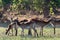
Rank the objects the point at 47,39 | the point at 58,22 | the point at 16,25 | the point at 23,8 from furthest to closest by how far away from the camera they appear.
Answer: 1. the point at 23,8
2. the point at 58,22
3. the point at 16,25
4. the point at 47,39

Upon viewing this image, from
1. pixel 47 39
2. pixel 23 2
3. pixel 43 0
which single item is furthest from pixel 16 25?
pixel 23 2

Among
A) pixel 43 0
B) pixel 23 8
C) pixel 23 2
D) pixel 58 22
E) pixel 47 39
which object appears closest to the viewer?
pixel 47 39

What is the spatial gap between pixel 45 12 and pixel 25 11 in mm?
4502

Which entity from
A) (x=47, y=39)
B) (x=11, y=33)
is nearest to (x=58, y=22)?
(x=11, y=33)

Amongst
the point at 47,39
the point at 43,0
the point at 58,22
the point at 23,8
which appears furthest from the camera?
the point at 23,8

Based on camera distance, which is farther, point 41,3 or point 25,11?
point 25,11

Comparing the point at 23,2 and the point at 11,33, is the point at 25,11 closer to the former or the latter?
the point at 23,2

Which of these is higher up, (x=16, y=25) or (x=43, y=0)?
(x=43, y=0)

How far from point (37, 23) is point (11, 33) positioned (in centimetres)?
197

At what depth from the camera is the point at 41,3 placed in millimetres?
29172

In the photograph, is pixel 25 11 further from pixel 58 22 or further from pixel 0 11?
pixel 58 22

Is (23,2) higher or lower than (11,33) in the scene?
higher

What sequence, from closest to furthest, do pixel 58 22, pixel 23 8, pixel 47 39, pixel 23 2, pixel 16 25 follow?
pixel 47 39 < pixel 16 25 < pixel 58 22 < pixel 23 2 < pixel 23 8

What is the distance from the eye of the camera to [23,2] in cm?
3180
